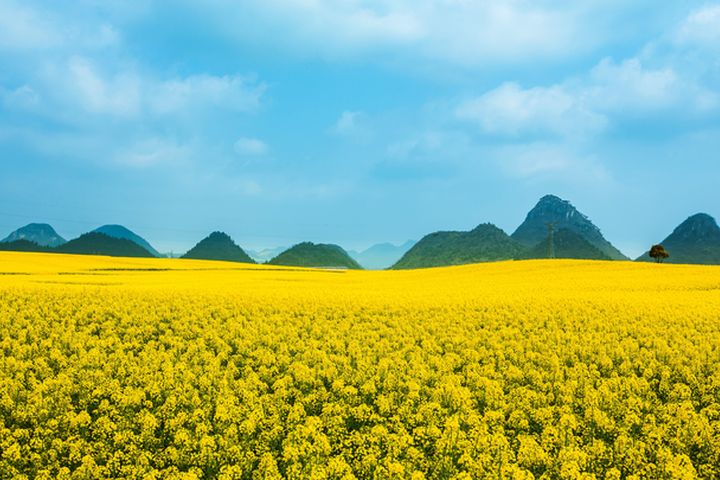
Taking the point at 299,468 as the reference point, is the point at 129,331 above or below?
above

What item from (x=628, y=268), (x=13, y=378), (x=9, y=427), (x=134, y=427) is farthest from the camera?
(x=628, y=268)

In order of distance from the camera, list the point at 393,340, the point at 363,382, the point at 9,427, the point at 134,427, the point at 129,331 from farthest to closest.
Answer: the point at 129,331
the point at 393,340
the point at 363,382
the point at 9,427
the point at 134,427

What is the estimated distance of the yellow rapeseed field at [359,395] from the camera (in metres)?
8.20

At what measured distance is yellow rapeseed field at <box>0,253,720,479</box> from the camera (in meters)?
8.20

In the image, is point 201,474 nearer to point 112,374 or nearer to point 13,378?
point 112,374

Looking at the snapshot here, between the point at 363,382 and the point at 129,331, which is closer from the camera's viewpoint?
the point at 363,382

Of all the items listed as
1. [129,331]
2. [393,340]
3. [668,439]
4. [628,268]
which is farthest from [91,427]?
[628,268]

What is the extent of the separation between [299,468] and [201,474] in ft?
5.71

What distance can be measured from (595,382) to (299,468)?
8.21m

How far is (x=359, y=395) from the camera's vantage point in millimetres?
11242

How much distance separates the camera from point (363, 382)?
458 inches

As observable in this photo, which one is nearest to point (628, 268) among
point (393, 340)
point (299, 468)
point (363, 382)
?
point (393, 340)

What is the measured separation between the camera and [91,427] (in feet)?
32.3

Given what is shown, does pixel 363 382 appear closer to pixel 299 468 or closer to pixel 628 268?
pixel 299 468
